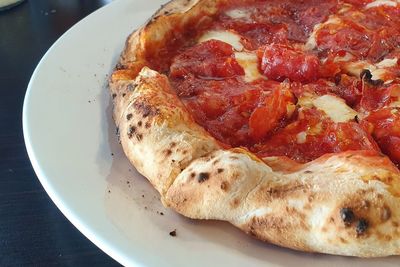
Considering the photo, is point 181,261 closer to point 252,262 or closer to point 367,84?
point 252,262

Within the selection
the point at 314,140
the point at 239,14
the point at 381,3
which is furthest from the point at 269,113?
the point at 381,3

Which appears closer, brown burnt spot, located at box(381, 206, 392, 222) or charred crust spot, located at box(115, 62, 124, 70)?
brown burnt spot, located at box(381, 206, 392, 222)

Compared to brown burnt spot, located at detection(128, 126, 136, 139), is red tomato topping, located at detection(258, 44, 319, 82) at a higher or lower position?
lower

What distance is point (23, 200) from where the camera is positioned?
2295mm

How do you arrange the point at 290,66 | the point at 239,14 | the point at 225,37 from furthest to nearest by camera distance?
the point at 239,14, the point at 225,37, the point at 290,66

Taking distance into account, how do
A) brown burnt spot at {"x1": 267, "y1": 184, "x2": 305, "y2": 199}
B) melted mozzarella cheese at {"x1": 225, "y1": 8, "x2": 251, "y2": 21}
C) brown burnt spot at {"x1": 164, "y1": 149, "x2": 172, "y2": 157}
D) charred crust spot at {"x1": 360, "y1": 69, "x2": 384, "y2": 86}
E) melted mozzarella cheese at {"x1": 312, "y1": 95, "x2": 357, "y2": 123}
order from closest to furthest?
brown burnt spot at {"x1": 267, "y1": 184, "x2": 305, "y2": 199} → brown burnt spot at {"x1": 164, "y1": 149, "x2": 172, "y2": 157} → melted mozzarella cheese at {"x1": 312, "y1": 95, "x2": 357, "y2": 123} → charred crust spot at {"x1": 360, "y1": 69, "x2": 384, "y2": 86} → melted mozzarella cheese at {"x1": 225, "y1": 8, "x2": 251, "y2": 21}

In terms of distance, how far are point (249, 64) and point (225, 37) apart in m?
0.28

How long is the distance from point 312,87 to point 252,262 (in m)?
0.93

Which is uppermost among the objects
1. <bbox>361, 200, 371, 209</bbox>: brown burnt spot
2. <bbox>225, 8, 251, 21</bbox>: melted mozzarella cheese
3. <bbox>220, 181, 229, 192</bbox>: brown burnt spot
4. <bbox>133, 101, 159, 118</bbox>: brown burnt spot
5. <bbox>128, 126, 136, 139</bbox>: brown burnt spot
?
<bbox>133, 101, 159, 118</bbox>: brown burnt spot

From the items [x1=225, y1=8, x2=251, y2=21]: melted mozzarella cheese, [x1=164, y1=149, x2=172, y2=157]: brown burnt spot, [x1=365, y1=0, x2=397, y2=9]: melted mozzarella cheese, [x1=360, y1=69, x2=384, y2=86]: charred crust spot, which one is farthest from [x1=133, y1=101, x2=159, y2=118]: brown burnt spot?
[x1=365, y1=0, x2=397, y2=9]: melted mozzarella cheese

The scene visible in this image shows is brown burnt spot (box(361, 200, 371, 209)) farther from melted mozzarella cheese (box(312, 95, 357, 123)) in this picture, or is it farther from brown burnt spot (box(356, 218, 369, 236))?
melted mozzarella cheese (box(312, 95, 357, 123))

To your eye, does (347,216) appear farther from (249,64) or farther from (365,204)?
(249,64)

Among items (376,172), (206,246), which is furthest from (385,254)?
(206,246)

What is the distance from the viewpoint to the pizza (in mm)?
1690
